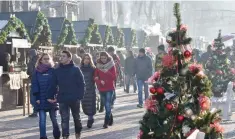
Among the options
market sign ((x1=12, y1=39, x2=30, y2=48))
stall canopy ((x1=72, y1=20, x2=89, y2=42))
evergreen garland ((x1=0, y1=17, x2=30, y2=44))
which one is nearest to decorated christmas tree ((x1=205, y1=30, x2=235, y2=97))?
market sign ((x1=12, y1=39, x2=30, y2=48))

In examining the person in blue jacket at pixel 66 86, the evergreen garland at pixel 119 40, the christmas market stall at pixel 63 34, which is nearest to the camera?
the person in blue jacket at pixel 66 86

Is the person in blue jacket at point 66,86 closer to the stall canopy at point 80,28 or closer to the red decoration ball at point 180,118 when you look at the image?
the red decoration ball at point 180,118

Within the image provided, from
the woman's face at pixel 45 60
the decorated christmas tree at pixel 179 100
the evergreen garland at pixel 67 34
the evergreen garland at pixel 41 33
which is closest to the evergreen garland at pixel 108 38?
the evergreen garland at pixel 67 34

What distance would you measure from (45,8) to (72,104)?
3632 cm

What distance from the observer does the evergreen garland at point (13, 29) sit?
51.7ft

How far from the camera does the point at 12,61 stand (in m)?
16.5

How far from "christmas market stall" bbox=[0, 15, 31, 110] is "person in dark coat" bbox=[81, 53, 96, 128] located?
→ 436 cm

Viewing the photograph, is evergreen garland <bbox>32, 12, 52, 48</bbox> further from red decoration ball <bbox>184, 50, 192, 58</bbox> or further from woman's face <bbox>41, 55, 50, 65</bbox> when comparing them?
red decoration ball <bbox>184, 50, 192, 58</bbox>

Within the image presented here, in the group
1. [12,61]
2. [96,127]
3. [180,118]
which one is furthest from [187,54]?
[12,61]

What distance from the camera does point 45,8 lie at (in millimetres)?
44750

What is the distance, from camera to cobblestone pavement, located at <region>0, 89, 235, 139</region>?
10375 millimetres

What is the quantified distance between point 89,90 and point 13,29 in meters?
6.00

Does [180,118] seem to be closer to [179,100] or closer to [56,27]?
[179,100]

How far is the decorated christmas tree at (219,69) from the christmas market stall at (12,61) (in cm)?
564
